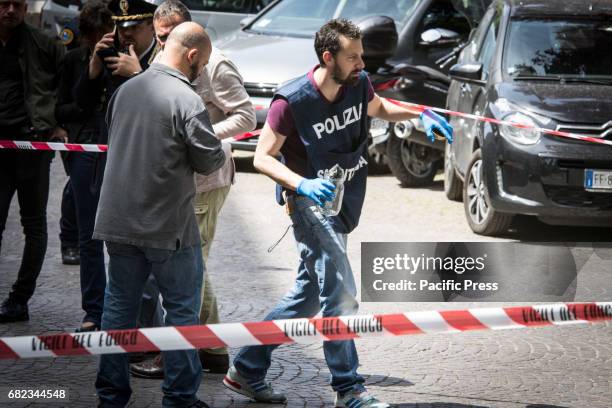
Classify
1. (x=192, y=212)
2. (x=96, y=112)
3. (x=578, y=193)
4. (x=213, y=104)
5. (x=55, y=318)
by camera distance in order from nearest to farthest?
(x=192, y=212) < (x=213, y=104) < (x=96, y=112) < (x=55, y=318) < (x=578, y=193)

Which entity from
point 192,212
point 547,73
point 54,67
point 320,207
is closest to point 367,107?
point 320,207

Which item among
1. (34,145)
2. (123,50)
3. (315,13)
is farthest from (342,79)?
(315,13)

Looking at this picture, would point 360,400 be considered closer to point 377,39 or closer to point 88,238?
point 88,238

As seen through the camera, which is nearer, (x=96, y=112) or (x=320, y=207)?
(x=320, y=207)

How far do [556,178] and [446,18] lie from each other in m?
5.01

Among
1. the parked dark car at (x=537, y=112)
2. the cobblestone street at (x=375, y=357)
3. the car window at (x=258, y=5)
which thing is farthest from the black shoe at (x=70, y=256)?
the car window at (x=258, y=5)

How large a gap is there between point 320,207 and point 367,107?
635mm

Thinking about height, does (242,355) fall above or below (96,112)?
below

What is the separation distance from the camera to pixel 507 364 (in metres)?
6.76

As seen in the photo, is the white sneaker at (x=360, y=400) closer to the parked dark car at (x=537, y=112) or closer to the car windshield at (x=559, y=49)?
the parked dark car at (x=537, y=112)

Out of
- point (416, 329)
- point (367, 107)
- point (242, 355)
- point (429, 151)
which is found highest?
point (367, 107)

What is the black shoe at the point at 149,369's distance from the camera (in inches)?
252

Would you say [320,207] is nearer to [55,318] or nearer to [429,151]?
[55,318]

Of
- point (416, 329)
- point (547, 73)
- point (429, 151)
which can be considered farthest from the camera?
point (429, 151)
